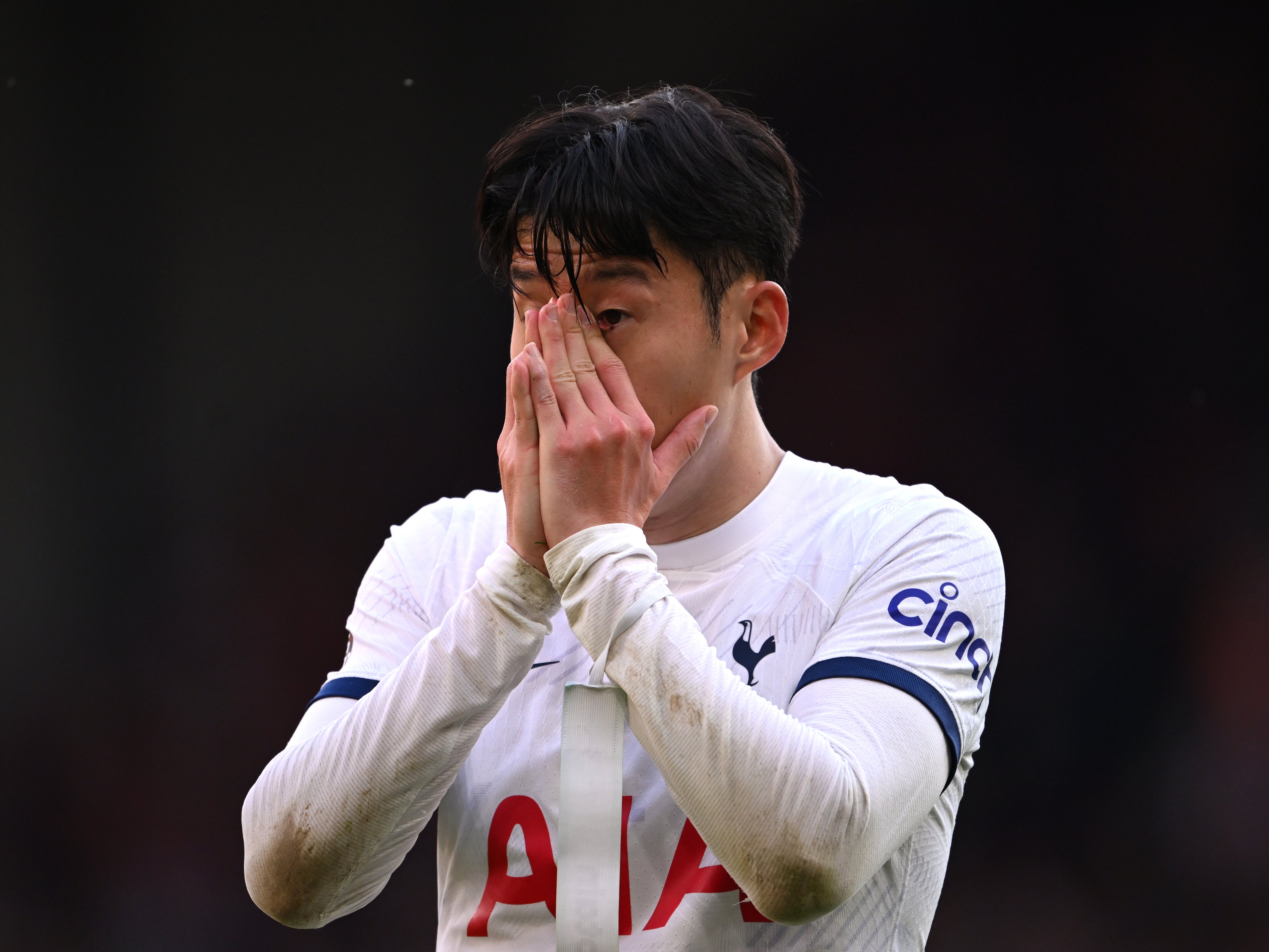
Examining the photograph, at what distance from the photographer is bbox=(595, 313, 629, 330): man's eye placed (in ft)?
5.65

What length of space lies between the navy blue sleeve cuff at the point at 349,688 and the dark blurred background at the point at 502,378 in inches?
85.1

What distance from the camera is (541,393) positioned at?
163 cm

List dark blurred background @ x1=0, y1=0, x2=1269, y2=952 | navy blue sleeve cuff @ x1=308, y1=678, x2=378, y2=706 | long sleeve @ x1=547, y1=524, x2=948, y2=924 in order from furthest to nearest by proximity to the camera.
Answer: dark blurred background @ x1=0, y1=0, x2=1269, y2=952
navy blue sleeve cuff @ x1=308, y1=678, x2=378, y2=706
long sleeve @ x1=547, y1=524, x2=948, y2=924

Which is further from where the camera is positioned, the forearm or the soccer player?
the forearm

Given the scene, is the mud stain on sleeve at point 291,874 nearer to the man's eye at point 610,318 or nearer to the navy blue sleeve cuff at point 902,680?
the navy blue sleeve cuff at point 902,680

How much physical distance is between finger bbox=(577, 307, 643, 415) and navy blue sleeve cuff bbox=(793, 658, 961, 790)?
41 centimetres

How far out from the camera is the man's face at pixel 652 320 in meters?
1.72

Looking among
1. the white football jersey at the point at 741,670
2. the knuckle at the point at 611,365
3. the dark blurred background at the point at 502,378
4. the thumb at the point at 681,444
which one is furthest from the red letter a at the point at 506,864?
the dark blurred background at the point at 502,378

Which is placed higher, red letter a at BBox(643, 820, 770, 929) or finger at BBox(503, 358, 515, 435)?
finger at BBox(503, 358, 515, 435)

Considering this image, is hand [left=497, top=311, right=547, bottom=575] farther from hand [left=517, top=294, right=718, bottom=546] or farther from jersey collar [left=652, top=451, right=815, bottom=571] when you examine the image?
jersey collar [left=652, top=451, right=815, bottom=571]

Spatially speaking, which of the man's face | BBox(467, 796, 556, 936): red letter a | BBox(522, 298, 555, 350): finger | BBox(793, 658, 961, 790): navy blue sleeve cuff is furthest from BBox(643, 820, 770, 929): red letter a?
BBox(522, 298, 555, 350): finger

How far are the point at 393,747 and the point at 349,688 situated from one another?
25 centimetres

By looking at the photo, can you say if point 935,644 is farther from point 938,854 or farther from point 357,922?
point 357,922

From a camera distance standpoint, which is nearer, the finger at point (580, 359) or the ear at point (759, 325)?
the finger at point (580, 359)
